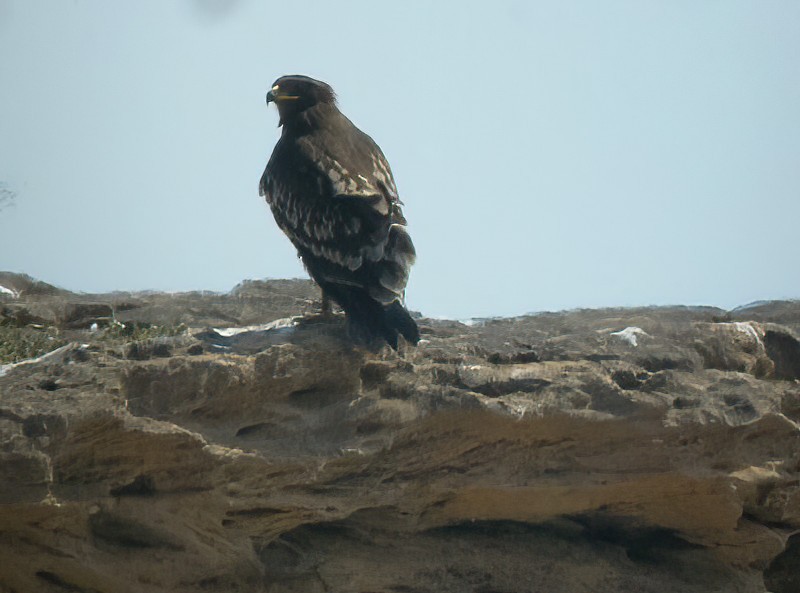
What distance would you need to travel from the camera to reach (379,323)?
5.16 m

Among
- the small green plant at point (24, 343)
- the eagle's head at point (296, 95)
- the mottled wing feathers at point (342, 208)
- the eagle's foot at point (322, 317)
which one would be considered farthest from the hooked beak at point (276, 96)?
the small green plant at point (24, 343)

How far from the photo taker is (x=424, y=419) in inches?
195

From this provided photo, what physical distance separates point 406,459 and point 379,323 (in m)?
0.77

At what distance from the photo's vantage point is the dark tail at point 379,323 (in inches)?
202

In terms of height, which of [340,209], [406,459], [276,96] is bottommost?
[406,459]

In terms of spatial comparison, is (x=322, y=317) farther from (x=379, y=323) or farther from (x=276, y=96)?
(x=276, y=96)

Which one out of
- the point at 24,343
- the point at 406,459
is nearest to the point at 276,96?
the point at 24,343

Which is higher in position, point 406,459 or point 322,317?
point 322,317

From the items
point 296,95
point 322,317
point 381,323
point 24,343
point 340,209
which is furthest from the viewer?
point 296,95

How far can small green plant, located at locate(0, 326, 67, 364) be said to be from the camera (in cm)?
574

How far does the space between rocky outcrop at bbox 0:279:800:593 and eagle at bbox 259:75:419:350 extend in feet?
0.81

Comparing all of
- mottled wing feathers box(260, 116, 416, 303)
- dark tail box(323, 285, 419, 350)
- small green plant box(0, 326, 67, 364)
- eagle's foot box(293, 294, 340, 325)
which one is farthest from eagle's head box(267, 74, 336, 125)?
small green plant box(0, 326, 67, 364)

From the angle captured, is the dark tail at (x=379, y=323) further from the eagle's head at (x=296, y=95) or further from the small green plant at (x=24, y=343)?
the small green plant at (x=24, y=343)

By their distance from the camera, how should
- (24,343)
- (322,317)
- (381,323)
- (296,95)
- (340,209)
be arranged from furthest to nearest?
(296,95)
(24,343)
(322,317)
(340,209)
(381,323)
